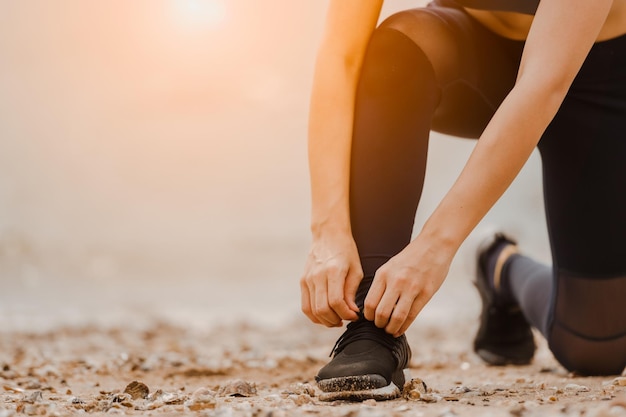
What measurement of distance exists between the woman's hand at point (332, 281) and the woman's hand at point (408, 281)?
0.18ft

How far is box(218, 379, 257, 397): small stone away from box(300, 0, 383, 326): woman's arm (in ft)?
0.84

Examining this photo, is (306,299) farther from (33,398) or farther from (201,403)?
(33,398)

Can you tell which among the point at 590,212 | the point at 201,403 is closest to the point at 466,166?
the point at 201,403

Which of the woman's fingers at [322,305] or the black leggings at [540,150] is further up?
the black leggings at [540,150]

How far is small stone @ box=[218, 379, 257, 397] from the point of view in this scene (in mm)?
1422

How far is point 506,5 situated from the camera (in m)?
1.49

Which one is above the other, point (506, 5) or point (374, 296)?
point (506, 5)

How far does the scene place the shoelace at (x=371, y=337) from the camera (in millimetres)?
1263

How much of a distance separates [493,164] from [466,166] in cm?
5

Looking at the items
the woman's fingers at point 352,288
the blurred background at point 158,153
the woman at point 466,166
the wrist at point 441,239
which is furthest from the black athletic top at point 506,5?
the blurred background at point 158,153

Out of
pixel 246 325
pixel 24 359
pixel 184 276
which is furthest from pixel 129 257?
pixel 24 359

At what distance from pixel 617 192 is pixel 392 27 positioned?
30.4 inches

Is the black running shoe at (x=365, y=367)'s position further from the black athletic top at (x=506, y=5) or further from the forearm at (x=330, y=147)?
the black athletic top at (x=506, y=5)

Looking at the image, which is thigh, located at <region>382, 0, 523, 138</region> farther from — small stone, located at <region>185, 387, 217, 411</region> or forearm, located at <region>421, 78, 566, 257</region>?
small stone, located at <region>185, 387, 217, 411</region>
